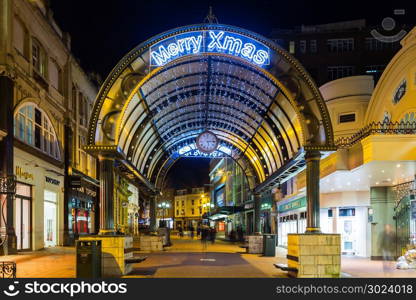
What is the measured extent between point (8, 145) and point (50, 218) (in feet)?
31.5

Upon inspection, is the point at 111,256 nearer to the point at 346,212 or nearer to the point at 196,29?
the point at 196,29

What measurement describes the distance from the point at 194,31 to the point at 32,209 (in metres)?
16.4

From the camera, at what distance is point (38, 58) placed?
2900 centimetres

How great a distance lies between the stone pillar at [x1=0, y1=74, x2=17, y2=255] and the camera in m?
22.8

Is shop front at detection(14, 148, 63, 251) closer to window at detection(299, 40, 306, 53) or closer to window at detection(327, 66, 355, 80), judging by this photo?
window at detection(327, 66, 355, 80)

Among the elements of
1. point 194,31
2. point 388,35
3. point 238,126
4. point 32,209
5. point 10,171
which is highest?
point 388,35

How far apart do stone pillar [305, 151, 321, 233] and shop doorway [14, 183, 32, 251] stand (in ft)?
50.2

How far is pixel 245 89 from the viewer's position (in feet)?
69.0

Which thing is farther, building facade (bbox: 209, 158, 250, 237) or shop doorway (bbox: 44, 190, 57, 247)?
building facade (bbox: 209, 158, 250, 237)

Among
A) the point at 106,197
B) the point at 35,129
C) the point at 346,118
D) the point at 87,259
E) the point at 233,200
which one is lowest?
the point at 233,200

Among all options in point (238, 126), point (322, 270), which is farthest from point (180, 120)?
point (322, 270)

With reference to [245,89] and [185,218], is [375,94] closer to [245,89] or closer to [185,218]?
[245,89]

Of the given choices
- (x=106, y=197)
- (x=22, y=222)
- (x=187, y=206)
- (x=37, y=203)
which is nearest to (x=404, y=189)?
(x=106, y=197)

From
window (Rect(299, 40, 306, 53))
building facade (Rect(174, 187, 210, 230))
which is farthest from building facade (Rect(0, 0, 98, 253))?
building facade (Rect(174, 187, 210, 230))
